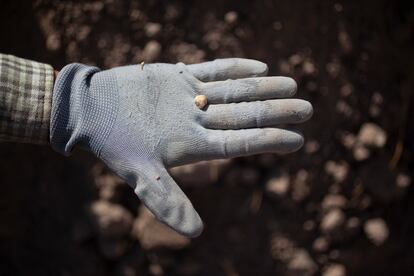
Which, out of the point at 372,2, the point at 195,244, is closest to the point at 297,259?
the point at 195,244

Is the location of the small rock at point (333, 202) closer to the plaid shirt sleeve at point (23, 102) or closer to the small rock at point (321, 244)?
the small rock at point (321, 244)

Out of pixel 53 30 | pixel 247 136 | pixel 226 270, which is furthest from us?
pixel 226 270

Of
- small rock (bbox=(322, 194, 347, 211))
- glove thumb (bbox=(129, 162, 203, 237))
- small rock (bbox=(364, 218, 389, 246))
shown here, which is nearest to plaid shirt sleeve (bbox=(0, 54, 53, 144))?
glove thumb (bbox=(129, 162, 203, 237))

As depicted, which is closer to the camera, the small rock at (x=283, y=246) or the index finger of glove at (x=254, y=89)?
the index finger of glove at (x=254, y=89)

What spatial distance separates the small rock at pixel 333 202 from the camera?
1779 millimetres

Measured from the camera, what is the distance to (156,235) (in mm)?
1752

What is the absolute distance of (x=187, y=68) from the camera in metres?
1.39

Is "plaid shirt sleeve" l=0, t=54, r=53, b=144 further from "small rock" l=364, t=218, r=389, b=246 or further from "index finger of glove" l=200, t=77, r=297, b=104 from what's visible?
"small rock" l=364, t=218, r=389, b=246

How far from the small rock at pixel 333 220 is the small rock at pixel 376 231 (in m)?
0.10

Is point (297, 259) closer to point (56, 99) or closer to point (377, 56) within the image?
point (377, 56)

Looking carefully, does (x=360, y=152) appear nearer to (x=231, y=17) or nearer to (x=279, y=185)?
(x=279, y=185)

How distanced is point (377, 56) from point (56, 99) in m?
1.14

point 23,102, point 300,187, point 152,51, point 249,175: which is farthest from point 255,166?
point 23,102

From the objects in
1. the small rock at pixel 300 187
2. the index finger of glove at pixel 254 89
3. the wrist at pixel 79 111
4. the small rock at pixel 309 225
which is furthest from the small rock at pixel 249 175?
the wrist at pixel 79 111
